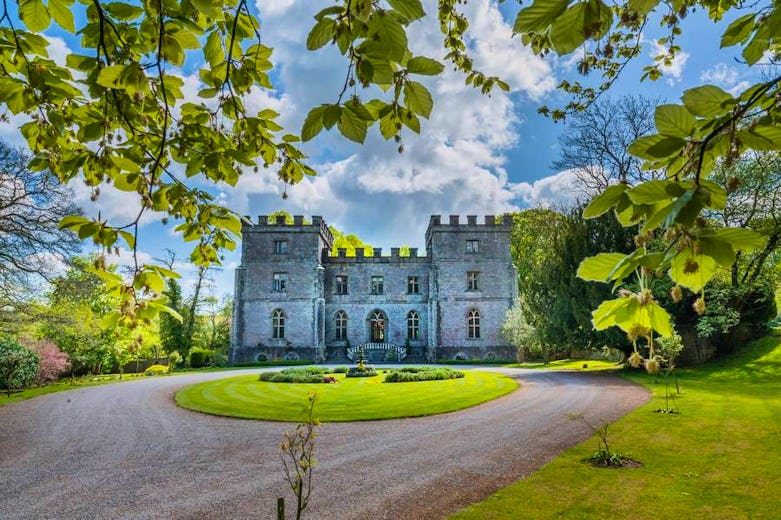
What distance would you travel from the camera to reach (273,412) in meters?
11.3

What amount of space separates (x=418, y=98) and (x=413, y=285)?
110 feet

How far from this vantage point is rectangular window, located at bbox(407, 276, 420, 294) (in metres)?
34.7

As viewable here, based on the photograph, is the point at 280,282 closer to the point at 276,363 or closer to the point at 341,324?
the point at 341,324

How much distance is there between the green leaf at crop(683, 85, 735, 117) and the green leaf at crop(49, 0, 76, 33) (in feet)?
7.51

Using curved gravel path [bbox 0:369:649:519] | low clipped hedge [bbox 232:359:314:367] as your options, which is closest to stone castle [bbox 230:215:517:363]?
low clipped hedge [bbox 232:359:314:367]

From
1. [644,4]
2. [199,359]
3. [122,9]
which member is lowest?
[199,359]

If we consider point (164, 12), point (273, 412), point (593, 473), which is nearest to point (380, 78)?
point (164, 12)

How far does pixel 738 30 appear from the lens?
1.57 metres

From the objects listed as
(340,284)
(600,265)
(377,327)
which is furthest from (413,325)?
(600,265)

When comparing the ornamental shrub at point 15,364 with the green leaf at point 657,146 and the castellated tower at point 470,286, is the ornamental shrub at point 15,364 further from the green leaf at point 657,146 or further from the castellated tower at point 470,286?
the castellated tower at point 470,286

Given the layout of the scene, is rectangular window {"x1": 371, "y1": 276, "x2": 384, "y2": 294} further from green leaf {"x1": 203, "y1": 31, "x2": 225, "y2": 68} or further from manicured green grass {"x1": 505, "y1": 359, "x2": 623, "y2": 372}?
green leaf {"x1": 203, "y1": 31, "x2": 225, "y2": 68}

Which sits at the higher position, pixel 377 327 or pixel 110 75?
pixel 110 75

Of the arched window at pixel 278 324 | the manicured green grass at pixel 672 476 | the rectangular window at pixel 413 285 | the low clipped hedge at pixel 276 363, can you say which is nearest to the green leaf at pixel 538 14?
the manicured green grass at pixel 672 476

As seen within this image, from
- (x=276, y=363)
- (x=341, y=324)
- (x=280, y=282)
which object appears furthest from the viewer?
(x=341, y=324)
